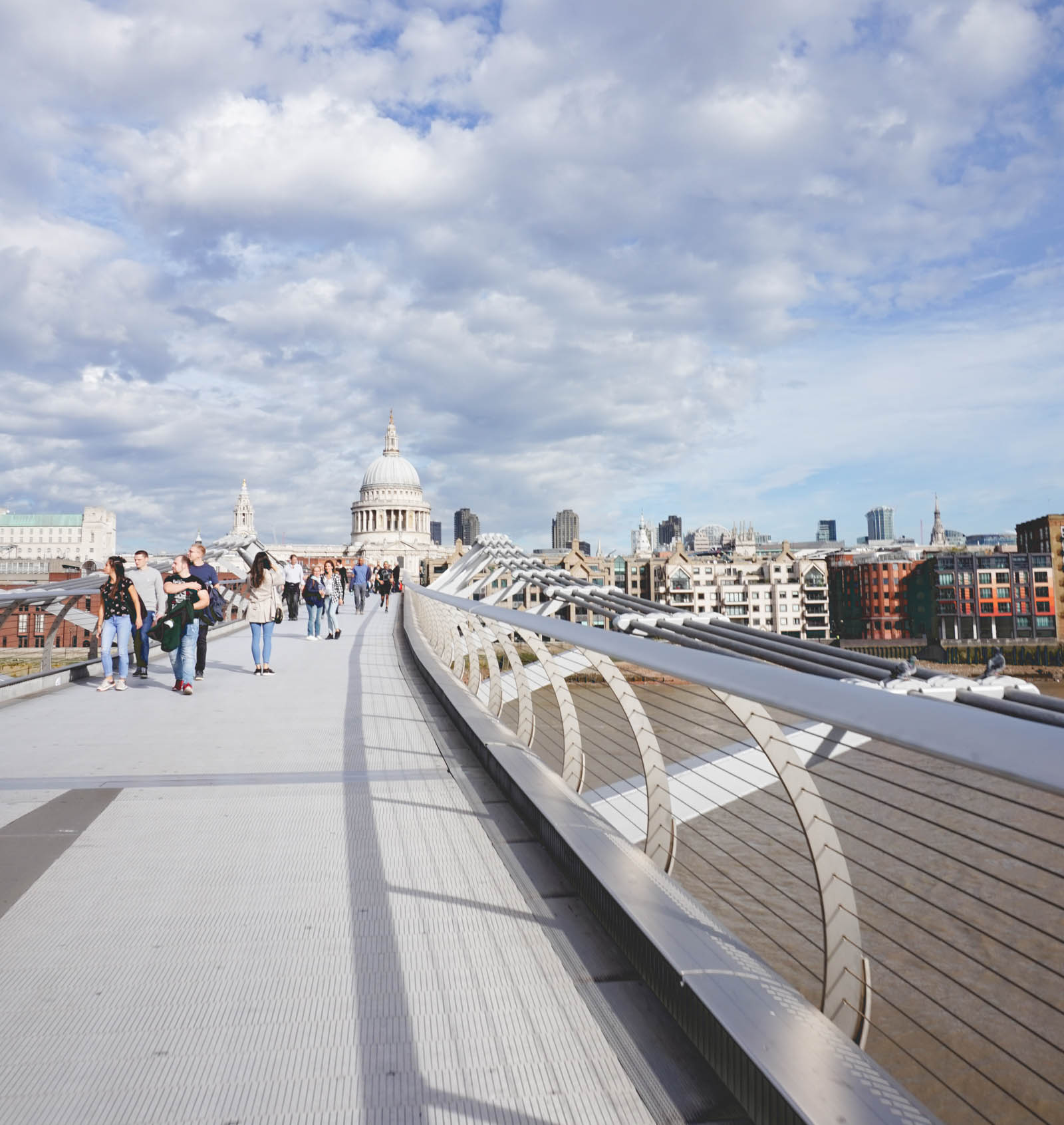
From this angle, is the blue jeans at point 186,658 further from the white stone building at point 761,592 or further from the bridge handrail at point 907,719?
the white stone building at point 761,592

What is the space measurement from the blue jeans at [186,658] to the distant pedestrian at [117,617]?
1.61ft

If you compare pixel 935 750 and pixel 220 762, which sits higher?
pixel 935 750

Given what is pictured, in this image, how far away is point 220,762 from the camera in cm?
546

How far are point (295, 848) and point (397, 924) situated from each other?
936mm

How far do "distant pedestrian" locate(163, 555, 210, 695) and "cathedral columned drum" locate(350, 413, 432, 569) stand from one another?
112 metres

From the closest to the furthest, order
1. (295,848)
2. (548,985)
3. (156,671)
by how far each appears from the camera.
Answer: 1. (548,985)
2. (295,848)
3. (156,671)

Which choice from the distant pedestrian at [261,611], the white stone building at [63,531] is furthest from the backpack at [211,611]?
the white stone building at [63,531]

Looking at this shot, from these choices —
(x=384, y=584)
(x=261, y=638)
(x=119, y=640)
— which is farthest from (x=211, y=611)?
(x=384, y=584)

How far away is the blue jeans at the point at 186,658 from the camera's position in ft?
29.2

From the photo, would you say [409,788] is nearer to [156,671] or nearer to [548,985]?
[548,985]

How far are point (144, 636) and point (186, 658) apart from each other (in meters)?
0.74

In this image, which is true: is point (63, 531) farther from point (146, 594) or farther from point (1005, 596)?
point (146, 594)

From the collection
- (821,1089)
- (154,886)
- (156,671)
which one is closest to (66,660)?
(156,671)

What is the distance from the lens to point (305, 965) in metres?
2.62
